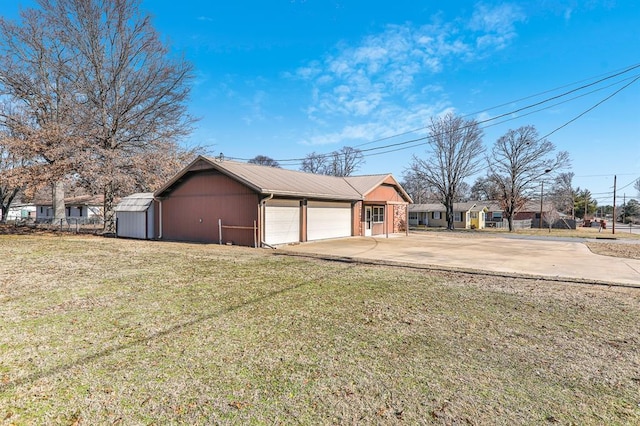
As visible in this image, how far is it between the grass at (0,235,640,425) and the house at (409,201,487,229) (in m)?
37.0

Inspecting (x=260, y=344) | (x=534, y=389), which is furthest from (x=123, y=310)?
(x=534, y=389)

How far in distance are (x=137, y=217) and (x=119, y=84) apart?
8.60 meters

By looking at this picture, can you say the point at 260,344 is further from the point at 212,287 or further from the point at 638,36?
the point at 638,36

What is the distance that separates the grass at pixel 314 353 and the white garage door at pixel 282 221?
7876 mm

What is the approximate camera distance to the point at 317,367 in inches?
137

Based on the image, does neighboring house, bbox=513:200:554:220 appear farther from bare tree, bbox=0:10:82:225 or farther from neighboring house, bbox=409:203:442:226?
bare tree, bbox=0:10:82:225

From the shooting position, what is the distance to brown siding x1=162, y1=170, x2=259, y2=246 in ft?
49.3

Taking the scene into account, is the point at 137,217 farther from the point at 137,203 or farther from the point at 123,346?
the point at 123,346

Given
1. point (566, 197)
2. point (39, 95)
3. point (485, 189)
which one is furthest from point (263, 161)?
point (566, 197)

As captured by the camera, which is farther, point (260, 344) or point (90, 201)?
point (90, 201)

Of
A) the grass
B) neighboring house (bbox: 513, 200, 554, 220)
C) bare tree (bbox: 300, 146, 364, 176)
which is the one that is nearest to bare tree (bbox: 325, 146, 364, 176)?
bare tree (bbox: 300, 146, 364, 176)

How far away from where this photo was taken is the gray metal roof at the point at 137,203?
18353mm

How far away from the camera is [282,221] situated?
52.2 ft

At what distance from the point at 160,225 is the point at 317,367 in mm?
17115
